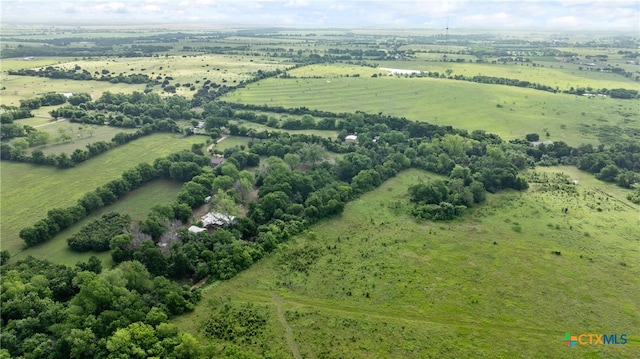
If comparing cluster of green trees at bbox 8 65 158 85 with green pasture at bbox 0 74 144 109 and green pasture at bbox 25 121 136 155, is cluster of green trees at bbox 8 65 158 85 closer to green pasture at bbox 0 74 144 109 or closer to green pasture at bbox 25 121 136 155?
green pasture at bbox 0 74 144 109

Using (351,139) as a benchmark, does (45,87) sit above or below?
above

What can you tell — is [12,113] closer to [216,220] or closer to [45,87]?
[45,87]

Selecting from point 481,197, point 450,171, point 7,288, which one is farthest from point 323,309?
point 450,171

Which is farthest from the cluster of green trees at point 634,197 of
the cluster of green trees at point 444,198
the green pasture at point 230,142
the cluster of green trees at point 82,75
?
the cluster of green trees at point 82,75

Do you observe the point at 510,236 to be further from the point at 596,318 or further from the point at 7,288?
the point at 7,288

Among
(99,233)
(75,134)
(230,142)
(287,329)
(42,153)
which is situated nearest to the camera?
(287,329)

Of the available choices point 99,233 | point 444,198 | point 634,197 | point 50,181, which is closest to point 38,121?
point 50,181

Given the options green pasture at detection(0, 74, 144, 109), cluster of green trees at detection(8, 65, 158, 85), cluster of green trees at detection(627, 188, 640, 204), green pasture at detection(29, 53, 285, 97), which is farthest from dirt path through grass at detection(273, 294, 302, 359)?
cluster of green trees at detection(8, 65, 158, 85)
